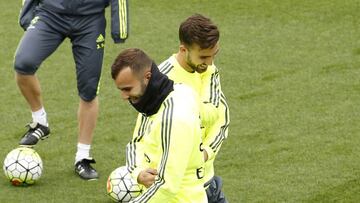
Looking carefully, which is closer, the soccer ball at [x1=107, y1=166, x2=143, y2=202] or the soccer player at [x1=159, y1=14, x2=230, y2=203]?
the soccer player at [x1=159, y1=14, x2=230, y2=203]

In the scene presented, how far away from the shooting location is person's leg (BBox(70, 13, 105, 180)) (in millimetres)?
8422

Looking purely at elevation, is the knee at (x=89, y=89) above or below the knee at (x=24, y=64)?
below

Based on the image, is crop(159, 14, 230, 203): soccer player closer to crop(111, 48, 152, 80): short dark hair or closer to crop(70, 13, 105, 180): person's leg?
crop(111, 48, 152, 80): short dark hair

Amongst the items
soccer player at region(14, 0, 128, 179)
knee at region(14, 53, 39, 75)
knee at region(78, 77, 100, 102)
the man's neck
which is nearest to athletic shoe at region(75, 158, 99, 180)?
soccer player at region(14, 0, 128, 179)

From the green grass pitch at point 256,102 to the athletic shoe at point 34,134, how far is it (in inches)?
9.9

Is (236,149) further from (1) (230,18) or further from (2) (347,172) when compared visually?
(1) (230,18)

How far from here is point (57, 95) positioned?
1091 centimetres

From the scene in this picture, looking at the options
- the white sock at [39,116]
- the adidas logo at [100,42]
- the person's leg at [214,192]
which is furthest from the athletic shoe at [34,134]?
the person's leg at [214,192]

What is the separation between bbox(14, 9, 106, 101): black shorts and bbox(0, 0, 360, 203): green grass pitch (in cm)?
90

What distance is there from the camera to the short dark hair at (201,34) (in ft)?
19.4

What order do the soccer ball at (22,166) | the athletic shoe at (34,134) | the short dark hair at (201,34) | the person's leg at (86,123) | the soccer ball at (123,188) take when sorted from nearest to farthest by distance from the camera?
the short dark hair at (201,34), the soccer ball at (123,188), the soccer ball at (22,166), the person's leg at (86,123), the athletic shoe at (34,134)

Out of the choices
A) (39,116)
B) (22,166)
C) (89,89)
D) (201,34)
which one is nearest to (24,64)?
(89,89)

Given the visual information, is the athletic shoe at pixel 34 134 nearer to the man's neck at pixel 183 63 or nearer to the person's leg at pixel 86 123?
the person's leg at pixel 86 123

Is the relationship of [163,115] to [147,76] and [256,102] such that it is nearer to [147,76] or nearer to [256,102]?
[147,76]
